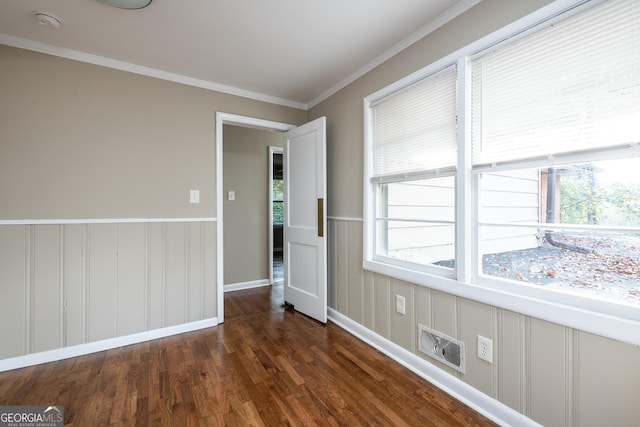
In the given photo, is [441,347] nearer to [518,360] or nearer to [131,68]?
[518,360]

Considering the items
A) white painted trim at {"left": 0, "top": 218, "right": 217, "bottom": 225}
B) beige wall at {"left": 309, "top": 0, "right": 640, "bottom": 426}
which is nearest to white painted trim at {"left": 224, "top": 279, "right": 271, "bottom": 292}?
white painted trim at {"left": 0, "top": 218, "right": 217, "bottom": 225}

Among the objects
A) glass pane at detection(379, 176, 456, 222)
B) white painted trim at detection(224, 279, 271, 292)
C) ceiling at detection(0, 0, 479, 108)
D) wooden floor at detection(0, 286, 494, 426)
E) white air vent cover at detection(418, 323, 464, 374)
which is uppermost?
ceiling at detection(0, 0, 479, 108)

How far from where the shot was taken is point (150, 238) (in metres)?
2.54

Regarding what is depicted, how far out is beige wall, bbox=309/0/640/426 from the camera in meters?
1.20

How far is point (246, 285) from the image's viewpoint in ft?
13.3

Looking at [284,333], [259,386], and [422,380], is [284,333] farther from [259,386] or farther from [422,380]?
[422,380]

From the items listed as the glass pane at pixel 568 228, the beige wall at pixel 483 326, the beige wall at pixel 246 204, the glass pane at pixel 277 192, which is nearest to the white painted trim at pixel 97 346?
the beige wall at pixel 246 204

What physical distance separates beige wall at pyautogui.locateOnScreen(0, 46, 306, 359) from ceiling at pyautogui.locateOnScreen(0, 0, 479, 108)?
188mm

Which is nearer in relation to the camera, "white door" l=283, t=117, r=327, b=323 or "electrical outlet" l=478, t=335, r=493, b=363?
"electrical outlet" l=478, t=335, r=493, b=363

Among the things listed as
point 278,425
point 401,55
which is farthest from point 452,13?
point 278,425

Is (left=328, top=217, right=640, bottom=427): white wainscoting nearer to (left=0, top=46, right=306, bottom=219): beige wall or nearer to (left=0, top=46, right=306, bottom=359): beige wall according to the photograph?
(left=0, top=46, right=306, bottom=359): beige wall

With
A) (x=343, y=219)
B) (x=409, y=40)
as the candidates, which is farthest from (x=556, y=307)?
(x=409, y=40)

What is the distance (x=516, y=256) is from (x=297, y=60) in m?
Result: 2.20

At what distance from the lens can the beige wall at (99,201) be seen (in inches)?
82.1
